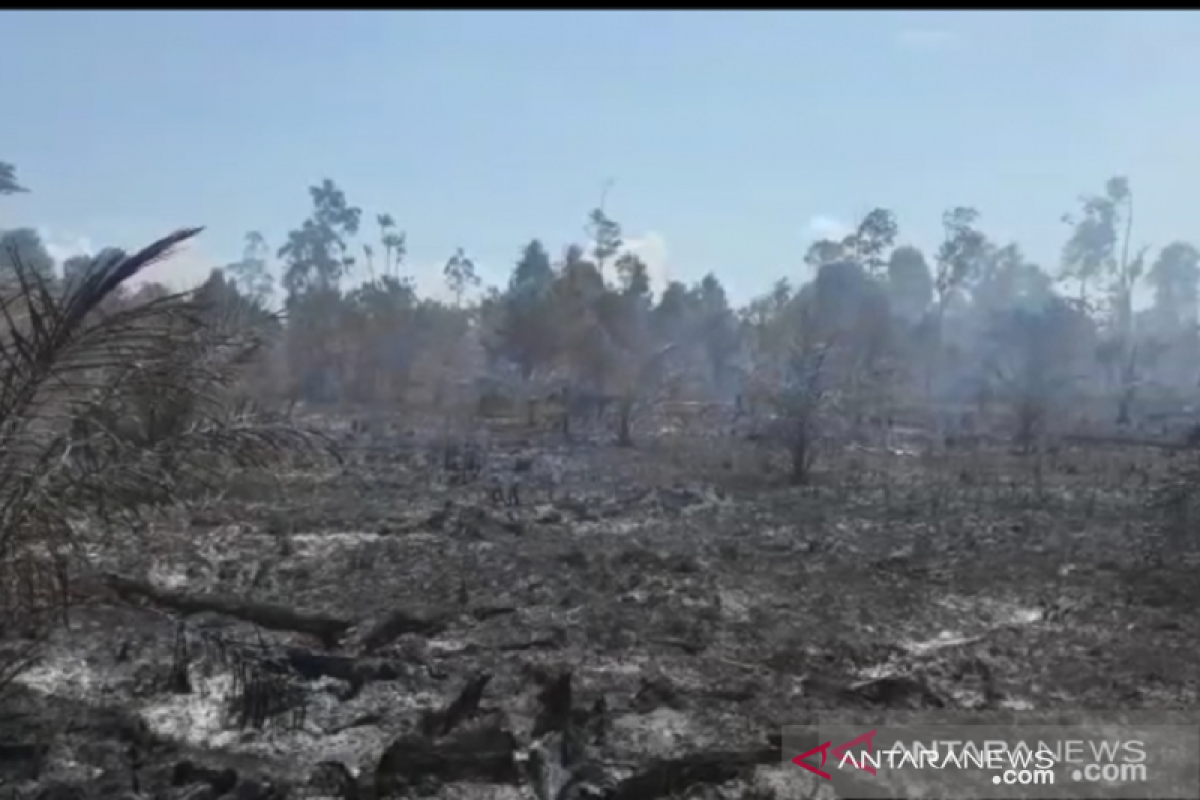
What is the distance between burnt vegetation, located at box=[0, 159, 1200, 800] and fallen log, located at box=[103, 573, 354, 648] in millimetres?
49

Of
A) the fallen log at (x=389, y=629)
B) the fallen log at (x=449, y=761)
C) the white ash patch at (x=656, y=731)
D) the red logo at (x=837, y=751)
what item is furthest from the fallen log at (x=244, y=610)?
the red logo at (x=837, y=751)

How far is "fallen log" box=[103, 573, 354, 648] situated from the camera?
393 inches

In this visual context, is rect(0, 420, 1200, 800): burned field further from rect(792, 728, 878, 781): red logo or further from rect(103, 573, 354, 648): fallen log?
rect(792, 728, 878, 781): red logo

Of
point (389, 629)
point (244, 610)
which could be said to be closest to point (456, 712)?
point (389, 629)

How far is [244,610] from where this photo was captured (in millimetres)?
10523

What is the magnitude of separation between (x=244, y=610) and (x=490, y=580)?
2.77 m

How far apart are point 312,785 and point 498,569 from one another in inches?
241

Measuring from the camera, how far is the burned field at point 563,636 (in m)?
6.88

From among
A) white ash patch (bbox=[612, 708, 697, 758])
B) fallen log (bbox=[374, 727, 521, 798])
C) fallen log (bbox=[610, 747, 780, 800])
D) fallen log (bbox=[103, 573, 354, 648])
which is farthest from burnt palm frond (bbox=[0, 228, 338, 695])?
fallen log (bbox=[103, 573, 354, 648])

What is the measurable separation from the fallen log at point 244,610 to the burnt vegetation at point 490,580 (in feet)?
0.16

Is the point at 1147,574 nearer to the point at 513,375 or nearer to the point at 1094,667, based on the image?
the point at 1094,667

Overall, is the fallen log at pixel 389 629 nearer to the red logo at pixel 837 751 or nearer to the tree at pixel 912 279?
the red logo at pixel 837 751

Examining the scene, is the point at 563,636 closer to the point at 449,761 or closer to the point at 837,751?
the point at 449,761

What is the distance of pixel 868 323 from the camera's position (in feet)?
163
